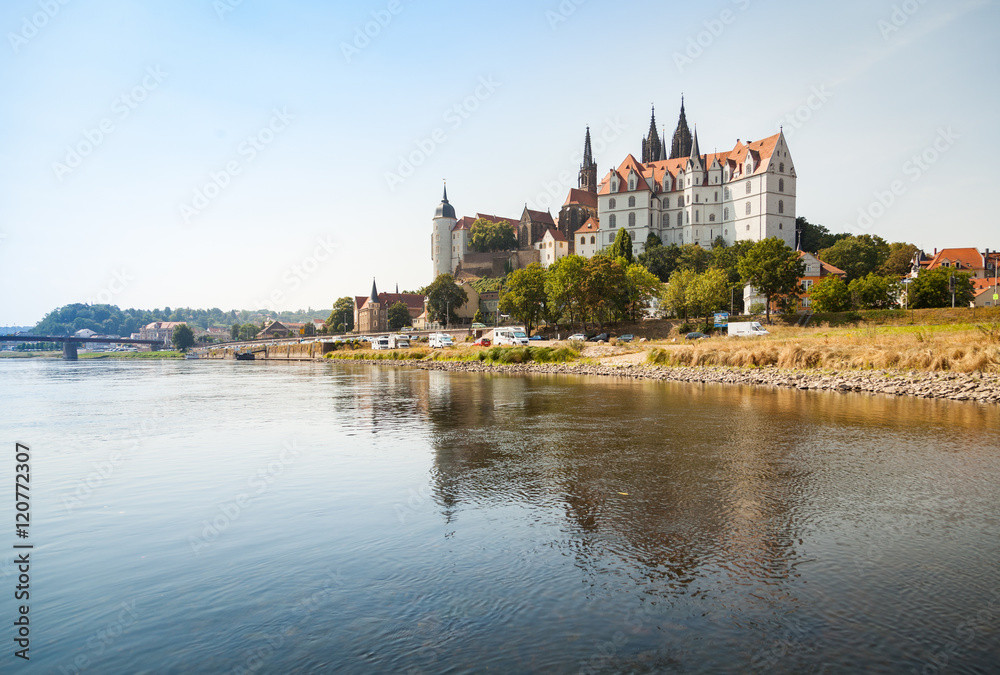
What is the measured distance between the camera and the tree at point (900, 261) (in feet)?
338

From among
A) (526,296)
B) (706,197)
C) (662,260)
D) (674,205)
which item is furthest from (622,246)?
(526,296)

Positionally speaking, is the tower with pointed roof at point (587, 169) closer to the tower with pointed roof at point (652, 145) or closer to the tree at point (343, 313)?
the tower with pointed roof at point (652, 145)

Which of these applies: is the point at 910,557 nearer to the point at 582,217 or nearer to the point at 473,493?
the point at 473,493

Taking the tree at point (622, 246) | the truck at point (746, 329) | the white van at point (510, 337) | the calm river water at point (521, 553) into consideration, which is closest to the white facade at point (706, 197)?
the tree at point (622, 246)

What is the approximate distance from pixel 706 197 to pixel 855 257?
29477mm

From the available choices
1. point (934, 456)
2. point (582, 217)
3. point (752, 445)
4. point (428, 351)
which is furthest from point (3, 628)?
point (582, 217)

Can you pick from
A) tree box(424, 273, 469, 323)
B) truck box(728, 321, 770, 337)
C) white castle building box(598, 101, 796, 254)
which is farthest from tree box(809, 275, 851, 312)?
tree box(424, 273, 469, 323)

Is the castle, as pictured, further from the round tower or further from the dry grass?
the dry grass

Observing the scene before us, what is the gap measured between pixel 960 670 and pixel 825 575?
92.3 inches

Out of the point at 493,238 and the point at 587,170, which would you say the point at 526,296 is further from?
the point at 587,170

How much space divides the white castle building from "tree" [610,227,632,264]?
5.57 metres

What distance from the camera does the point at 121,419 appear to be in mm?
27469

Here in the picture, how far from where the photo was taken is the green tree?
238 ft

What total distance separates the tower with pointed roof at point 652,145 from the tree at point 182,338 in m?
132
